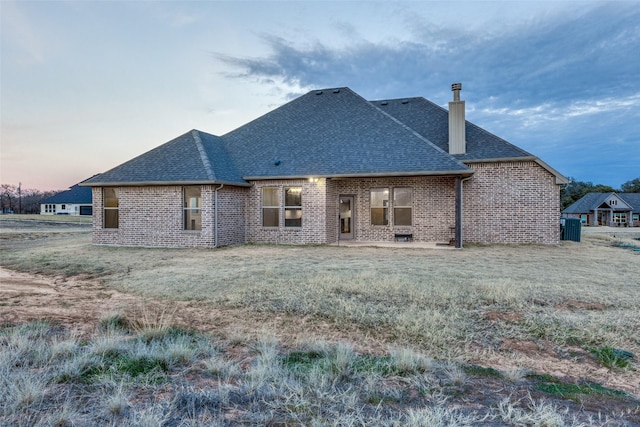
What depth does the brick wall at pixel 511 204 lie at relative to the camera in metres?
15.0

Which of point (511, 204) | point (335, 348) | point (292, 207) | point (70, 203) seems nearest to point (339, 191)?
point (292, 207)

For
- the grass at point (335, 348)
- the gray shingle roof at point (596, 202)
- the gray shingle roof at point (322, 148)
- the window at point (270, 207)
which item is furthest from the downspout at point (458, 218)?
the gray shingle roof at point (596, 202)

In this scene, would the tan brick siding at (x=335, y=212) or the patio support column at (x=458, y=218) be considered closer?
the patio support column at (x=458, y=218)

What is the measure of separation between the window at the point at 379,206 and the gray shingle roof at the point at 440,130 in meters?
3.39

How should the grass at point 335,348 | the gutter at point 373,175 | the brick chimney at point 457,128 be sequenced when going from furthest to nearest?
the brick chimney at point 457,128 < the gutter at point 373,175 < the grass at point 335,348

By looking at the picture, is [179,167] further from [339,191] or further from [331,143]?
[339,191]

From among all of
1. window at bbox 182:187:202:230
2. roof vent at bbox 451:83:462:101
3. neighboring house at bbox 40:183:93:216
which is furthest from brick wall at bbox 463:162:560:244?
neighboring house at bbox 40:183:93:216

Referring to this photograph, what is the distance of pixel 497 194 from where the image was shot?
15391 millimetres

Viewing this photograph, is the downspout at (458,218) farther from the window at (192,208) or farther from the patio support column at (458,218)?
the window at (192,208)

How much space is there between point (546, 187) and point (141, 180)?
16473 millimetres

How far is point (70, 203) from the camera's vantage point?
6162 centimetres

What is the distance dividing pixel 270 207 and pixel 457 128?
882cm

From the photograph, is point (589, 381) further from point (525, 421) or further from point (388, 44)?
point (388, 44)

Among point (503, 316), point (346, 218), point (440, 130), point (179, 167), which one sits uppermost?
point (440, 130)
